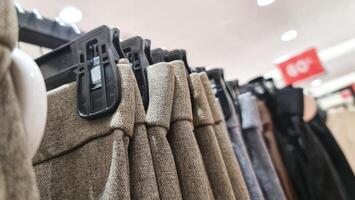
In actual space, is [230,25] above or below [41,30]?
above

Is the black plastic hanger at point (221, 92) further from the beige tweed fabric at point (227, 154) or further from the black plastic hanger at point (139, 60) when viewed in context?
the black plastic hanger at point (139, 60)

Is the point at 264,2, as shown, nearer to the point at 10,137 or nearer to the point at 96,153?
the point at 96,153

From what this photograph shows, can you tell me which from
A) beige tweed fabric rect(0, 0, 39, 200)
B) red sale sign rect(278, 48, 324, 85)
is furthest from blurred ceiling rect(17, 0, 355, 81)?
beige tweed fabric rect(0, 0, 39, 200)

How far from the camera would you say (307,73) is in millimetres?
4398

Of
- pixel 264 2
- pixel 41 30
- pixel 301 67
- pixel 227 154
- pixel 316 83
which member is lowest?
pixel 227 154

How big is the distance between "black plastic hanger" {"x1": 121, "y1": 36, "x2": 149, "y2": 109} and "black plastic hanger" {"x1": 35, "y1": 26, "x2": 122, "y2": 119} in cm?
4

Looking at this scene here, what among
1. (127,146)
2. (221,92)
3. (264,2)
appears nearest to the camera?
(127,146)

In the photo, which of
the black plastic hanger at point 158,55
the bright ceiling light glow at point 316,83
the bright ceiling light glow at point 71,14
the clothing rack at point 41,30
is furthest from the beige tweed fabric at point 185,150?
the bright ceiling light glow at point 316,83

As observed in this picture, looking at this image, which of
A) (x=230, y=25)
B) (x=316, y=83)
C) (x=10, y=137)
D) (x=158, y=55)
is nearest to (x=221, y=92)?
(x=158, y=55)

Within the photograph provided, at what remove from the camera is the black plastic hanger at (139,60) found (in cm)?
46

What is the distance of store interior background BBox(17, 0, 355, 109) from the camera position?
2303 mm

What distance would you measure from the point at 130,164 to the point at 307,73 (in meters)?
4.44

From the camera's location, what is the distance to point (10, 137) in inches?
8.6

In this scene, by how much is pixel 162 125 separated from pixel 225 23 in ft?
8.72
